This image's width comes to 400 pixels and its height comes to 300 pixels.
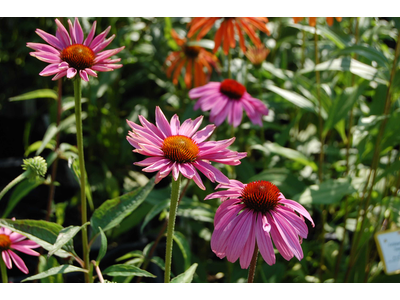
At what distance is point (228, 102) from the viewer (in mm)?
761

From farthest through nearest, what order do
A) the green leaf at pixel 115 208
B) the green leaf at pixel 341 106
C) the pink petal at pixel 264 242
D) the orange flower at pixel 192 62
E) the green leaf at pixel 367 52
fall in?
the orange flower at pixel 192 62
the green leaf at pixel 341 106
the green leaf at pixel 367 52
the green leaf at pixel 115 208
the pink petal at pixel 264 242

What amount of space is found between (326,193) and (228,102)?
0.25 metres

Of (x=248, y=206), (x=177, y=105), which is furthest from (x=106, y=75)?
(x=248, y=206)

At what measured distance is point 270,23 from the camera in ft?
4.22

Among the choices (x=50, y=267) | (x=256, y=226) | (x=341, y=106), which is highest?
(x=341, y=106)

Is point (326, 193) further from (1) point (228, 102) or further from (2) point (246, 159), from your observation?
(2) point (246, 159)

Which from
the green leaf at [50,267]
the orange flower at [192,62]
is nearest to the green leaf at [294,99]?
the orange flower at [192,62]

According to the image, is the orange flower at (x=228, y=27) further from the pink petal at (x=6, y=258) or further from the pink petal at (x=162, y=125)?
the pink petal at (x=6, y=258)

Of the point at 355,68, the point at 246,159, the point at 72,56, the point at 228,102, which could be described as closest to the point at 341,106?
the point at 355,68

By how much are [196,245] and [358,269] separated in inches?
17.4

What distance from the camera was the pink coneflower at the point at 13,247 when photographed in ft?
1.68

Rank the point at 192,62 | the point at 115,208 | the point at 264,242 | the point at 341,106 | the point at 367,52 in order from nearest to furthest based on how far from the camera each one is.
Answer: the point at 264,242 → the point at 115,208 → the point at 367,52 → the point at 341,106 → the point at 192,62

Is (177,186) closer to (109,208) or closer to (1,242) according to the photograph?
(109,208)

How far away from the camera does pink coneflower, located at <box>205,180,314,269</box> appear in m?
0.39
